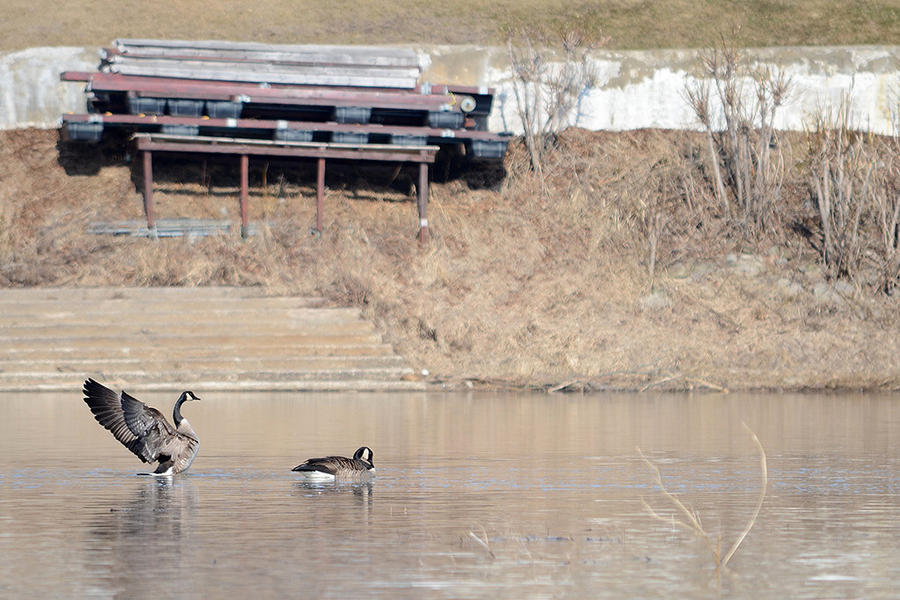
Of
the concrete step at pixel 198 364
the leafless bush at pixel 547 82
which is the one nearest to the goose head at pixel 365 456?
the concrete step at pixel 198 364

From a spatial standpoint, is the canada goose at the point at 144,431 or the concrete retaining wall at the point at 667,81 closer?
the canada goose at the point at 144,431

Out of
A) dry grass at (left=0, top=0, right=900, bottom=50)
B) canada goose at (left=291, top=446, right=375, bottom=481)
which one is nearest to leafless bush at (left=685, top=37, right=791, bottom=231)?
dry grass at (left=0, top=0, right=900, bottom=50)

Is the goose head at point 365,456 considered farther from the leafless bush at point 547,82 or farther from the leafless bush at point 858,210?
the leafless bush at point 547,82

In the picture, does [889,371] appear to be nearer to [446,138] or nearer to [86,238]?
[446,138]

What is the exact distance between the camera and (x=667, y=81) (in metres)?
49.1

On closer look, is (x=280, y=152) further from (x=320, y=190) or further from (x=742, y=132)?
(x=742, y=132)

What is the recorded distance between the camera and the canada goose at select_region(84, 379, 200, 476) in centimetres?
1716

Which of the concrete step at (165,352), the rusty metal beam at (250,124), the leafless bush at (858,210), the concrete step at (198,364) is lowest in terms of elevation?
the concrete step at (198,364)

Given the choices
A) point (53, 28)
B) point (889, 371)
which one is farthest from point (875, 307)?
point (53, 28)

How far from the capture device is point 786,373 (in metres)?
34.2

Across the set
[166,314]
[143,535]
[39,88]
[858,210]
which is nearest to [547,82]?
[858,210]

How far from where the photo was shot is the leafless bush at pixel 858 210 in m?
40.1

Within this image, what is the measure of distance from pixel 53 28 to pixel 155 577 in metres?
43.3

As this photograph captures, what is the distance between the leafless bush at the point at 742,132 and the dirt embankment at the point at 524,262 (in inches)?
33.0
